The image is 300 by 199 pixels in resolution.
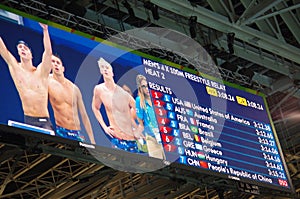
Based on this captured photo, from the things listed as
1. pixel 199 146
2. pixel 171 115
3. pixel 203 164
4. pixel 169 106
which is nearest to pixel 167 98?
pixel 169 106

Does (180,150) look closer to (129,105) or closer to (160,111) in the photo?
(160,111)

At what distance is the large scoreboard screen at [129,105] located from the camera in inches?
299

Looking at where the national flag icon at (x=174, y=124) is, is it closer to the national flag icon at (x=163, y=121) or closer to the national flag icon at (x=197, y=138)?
the national flag icon at (x=163, y=121)

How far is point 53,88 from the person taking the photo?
7.80 m

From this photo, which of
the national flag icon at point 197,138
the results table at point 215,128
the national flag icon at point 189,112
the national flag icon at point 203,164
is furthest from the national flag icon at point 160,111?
the national flag icon at point 203,164

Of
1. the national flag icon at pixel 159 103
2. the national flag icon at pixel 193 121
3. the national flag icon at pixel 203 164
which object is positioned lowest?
the national flag icon at pixel 203 164

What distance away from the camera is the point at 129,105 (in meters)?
8.61

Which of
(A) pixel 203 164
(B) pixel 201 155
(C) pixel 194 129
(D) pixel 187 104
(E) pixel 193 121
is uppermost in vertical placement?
(D) pixel 187 104

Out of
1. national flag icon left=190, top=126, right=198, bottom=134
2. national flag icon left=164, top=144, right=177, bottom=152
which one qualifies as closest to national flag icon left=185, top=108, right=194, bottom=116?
national flag icon left=190, top=126, right=198, bottom=134

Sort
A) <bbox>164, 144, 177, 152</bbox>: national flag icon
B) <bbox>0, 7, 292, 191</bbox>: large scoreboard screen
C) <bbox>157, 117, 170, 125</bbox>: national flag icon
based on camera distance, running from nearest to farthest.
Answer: <bbox>0, 7, 292, 191</bbox>: large scoreboard screen → <bbox>164, 144, 177, 152</bbox>: national flag icon → <bbox>157, 117, 170, 125</bbox>: national flag icon

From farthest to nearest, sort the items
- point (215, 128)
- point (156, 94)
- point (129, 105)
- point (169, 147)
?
point (215, 128), point (156, 94), point (129, 105), point (169, 147)

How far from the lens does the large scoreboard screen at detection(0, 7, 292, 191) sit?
24.9 ft

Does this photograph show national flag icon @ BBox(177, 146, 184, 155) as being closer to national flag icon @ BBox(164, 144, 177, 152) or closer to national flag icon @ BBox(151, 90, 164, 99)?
national flag icon @ BBox(164, 144, 177, 152)

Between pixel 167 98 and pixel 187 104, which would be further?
pixel 187 104
